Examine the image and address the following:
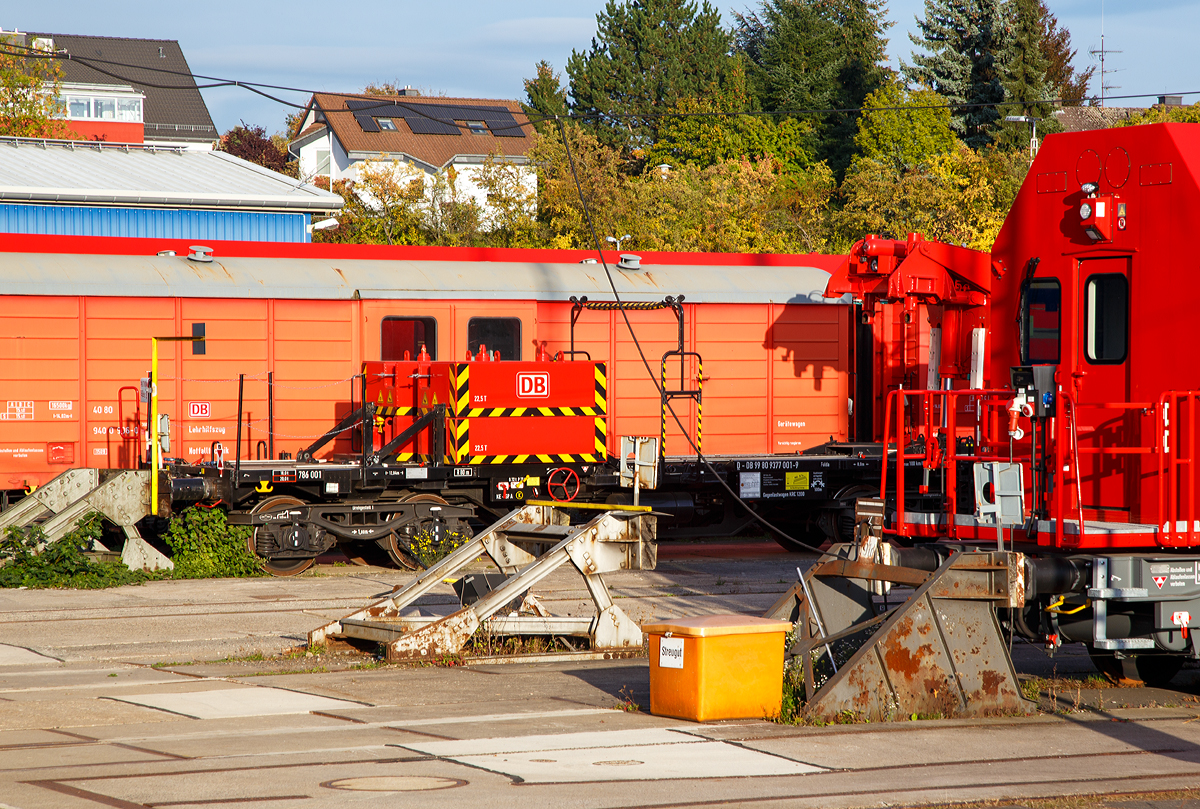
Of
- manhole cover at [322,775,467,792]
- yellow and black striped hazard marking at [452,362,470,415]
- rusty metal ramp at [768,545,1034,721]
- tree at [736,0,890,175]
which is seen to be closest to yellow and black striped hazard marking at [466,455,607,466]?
yellow and black striped hazard marking at [452,362,470,415]

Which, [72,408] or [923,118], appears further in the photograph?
[923,118]

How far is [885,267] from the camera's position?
15.4 metres

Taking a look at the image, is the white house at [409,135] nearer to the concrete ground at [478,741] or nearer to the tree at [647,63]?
the tree at [647,63]

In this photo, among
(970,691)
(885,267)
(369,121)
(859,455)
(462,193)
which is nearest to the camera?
(970,691)

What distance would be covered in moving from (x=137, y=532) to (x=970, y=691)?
11045 mm

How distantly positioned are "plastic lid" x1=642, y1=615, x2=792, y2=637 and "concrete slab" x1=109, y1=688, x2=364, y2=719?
87.3 inches

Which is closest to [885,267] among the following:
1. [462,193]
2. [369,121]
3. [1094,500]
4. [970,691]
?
[1094,500]

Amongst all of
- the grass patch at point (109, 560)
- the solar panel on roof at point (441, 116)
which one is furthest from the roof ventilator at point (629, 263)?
the solar panel on roof at point (441, 116)

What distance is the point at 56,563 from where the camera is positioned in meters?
15.0

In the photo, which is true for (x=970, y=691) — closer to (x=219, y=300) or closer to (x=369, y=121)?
(x=219, y=300)

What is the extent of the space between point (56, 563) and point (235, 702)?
7341 mm

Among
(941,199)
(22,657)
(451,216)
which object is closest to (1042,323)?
(22,657)

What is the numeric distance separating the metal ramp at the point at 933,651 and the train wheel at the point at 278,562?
9.16 metres

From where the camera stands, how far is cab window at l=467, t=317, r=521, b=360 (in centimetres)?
1795
